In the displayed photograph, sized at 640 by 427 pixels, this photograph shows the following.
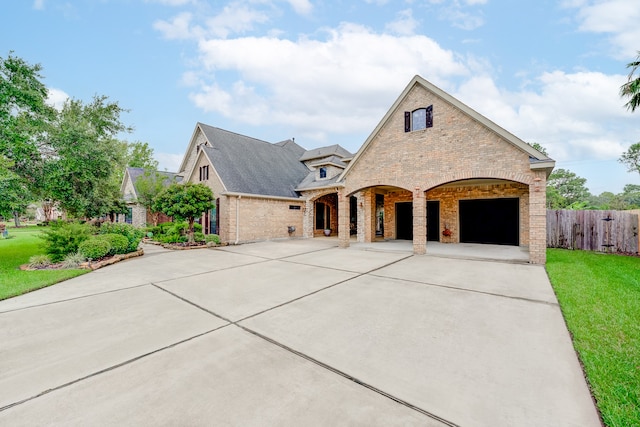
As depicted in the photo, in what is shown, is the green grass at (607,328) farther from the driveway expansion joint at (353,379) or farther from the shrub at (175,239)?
the shrub at (175,239)

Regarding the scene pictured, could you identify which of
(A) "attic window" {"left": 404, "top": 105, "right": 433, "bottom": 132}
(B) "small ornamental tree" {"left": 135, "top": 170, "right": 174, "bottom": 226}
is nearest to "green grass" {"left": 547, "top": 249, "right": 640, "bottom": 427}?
(A) "attic window" {"left": 404, "top": 105, "right": 433, "bottom": 132}

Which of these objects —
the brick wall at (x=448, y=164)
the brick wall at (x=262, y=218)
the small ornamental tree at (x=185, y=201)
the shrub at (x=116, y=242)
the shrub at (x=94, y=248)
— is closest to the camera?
the shrub at (x=94, y=248)

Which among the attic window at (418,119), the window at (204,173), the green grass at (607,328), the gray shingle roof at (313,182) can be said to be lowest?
the green grass at (607,328)

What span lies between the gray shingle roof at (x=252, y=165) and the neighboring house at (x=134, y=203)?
23.8 ft

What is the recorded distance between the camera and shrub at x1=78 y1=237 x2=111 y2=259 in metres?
8.67

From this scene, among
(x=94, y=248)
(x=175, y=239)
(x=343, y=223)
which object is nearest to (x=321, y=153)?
(x=343, y=223)

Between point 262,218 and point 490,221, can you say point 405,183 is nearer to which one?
point 490,221

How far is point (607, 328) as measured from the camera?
12.2ft

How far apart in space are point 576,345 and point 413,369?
7.57ft

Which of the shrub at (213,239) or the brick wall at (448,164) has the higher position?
the brick wall at (448,164)

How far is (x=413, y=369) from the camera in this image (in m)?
2.79

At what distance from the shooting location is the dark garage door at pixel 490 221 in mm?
12639

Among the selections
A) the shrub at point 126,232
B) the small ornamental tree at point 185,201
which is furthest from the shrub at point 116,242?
the small ornamental tree at point 185,201

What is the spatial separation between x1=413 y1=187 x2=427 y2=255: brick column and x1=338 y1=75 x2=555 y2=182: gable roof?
131 inches
